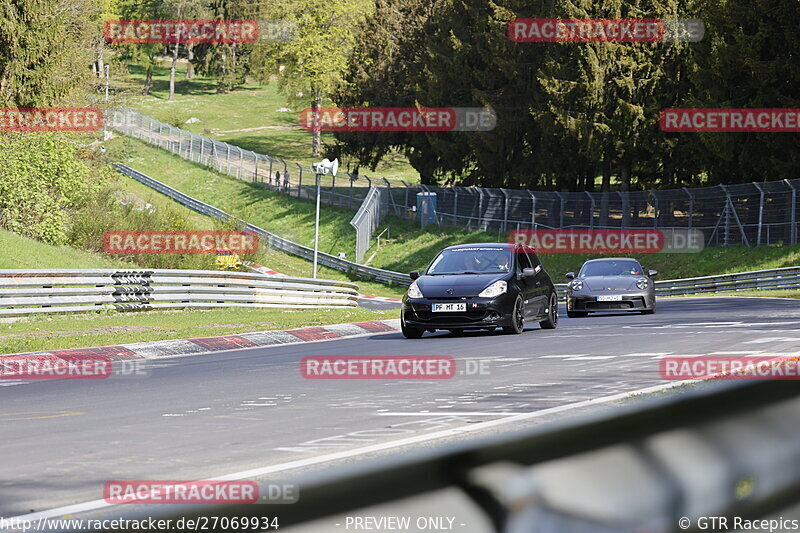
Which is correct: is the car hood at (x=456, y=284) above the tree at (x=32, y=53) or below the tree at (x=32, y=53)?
below

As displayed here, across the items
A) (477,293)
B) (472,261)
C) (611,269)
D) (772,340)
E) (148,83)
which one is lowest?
(772,340)

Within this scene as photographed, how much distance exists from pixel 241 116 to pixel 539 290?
98410 millimetres

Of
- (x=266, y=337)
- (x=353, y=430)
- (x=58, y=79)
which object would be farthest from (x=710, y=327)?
(x=58, y=79)

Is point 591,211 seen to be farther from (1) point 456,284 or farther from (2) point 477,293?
(2) point 477,293

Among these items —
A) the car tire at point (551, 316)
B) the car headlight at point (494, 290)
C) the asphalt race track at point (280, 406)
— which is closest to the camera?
the asphalt race track at point (280, 406)

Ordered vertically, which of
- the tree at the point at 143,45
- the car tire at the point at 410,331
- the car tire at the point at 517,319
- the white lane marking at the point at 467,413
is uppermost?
the tree at the point at 143,45

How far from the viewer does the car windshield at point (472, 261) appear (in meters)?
19.4

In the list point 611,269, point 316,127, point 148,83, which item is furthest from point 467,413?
point 148,83

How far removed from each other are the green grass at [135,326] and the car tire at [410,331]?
9.94ft

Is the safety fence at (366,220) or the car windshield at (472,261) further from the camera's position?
the safety fence at (366,220)

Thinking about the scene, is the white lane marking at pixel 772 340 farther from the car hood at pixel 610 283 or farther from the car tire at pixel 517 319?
the car hood at pixel 610 283

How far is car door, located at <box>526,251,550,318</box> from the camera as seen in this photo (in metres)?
19.7

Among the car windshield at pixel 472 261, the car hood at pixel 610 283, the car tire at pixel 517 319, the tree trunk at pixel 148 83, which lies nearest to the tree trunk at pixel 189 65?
the tree trunk at pixel 148 83

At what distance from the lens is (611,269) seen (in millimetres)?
26812
